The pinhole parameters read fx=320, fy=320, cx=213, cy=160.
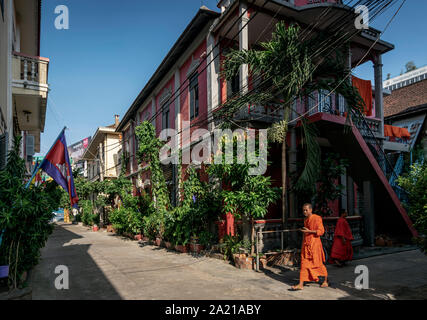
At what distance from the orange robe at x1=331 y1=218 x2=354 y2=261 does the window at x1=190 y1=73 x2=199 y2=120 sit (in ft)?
23.9

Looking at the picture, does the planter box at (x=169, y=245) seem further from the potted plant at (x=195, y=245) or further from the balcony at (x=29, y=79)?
the balcony at (x=29, y=79)

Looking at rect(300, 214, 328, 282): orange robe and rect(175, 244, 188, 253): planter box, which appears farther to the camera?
rect(175, 244, 188, 253): planter box

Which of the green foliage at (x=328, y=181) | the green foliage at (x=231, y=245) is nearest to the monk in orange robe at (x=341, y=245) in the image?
the green foliage at (x=328, y=181)

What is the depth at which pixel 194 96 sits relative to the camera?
44.5 ft

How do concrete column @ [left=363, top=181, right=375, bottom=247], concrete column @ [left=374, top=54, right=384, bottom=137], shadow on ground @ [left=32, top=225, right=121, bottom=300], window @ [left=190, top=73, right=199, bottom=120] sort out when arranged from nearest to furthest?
shadow on ground @ [left=32, top=225, right=121, bottom=300] → concrete column @ [left=363, top=181, right=375, bottom=247] → concrete column @ [left=374, top=54, right=384, bottom=137] → window @ [left=190, top=73, right=199, bottom=120]

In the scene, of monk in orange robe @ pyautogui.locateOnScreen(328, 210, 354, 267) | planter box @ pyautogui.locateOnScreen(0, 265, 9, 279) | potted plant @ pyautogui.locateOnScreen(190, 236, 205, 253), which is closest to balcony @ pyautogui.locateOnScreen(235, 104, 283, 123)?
monk in orange robe @ pyautogui.locateOnScreen(328, 210, 354, 267)

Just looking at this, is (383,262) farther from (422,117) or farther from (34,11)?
(34,11)

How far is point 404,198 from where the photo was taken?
12.3 m

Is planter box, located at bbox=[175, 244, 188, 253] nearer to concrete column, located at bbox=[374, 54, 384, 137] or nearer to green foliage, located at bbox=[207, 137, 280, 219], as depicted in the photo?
green foliage, located at bbox=[207, 137, 280, 219]

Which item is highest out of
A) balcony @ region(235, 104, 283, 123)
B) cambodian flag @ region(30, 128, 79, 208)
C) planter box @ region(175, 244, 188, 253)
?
balcony @ region(235, 104, 283, 123)

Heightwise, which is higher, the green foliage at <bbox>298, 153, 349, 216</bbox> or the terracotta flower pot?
the green foliage at <bbox>298, 153, 349, 216</bbox>

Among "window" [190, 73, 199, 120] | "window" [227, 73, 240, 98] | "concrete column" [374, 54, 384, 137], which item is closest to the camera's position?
"window" [227, 73, 240, 98]

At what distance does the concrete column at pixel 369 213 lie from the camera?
1076cm

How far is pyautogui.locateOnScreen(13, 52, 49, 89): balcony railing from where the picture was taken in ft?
30.5
